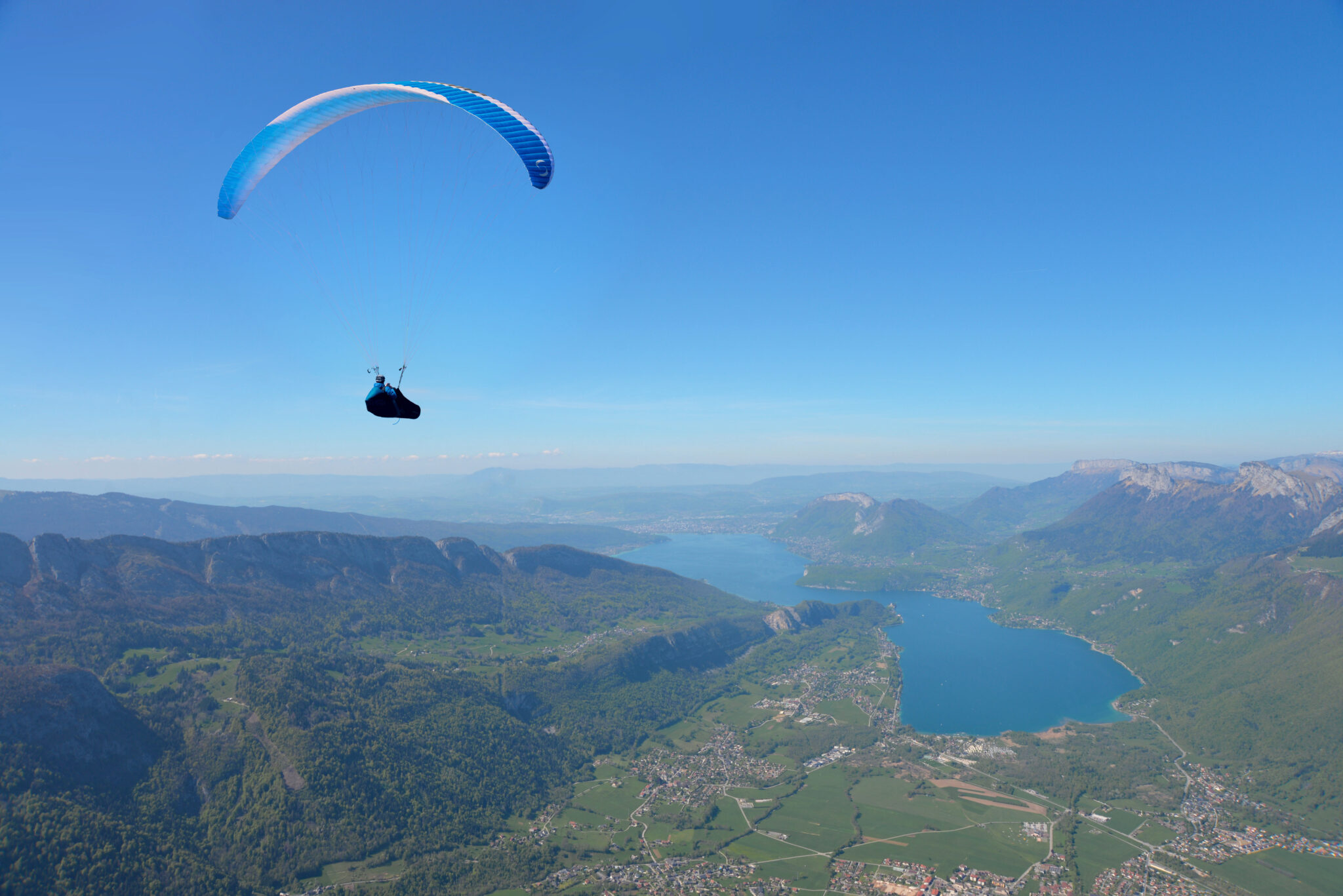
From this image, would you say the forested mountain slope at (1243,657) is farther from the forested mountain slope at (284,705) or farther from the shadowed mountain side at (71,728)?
the shadowed mountain side at (71,728)

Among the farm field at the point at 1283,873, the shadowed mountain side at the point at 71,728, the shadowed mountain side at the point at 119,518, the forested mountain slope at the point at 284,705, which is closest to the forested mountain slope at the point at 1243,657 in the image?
the farm field at the point at 1283,873

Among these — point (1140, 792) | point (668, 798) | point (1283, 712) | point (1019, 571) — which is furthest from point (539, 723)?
point (1019, 571)

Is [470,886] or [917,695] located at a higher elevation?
[470,886]

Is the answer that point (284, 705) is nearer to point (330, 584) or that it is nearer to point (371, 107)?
point (330, 584)

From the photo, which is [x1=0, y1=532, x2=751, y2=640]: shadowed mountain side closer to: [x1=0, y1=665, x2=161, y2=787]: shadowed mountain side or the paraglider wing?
[x1=0, y1=665, x2=161, y2=787]: shadowed mountain side

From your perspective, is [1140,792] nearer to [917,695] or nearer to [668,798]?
[917,695]

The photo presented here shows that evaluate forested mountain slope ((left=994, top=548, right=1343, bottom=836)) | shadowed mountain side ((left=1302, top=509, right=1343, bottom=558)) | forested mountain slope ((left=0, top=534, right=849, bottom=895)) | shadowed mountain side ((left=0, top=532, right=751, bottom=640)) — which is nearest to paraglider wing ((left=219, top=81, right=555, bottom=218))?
forested mountain slope ((left=0, top=534, right=849, bottom=895))

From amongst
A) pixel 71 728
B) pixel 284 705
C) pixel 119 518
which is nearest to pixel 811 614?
pixel 284 705
